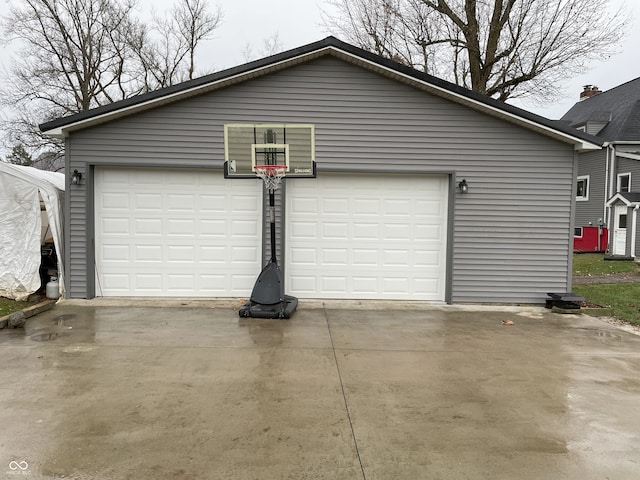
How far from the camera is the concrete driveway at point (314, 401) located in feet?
9.73

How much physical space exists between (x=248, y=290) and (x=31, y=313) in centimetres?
330

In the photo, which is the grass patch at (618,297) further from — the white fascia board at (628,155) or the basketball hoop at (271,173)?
the white fascia board at (628,155)

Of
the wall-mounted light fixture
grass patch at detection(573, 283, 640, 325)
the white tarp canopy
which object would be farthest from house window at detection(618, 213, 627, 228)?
the white tarp canopy

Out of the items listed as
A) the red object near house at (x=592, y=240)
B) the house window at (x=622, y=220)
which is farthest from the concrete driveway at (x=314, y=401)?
the red object near house at (x=592, y=240)

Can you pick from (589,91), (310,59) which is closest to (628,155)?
(589,91)

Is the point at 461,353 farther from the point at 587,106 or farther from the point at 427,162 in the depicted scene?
the point at 587,106

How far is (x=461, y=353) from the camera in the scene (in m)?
5.35

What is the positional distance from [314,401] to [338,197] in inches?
192

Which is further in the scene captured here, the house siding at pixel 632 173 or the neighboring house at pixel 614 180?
the neighboring house at pixel 614 180

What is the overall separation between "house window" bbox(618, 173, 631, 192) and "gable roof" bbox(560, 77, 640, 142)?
64.6 inches

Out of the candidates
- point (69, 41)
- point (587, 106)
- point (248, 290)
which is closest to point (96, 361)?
point (248, 290)

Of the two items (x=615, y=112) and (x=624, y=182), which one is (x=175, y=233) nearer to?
(x=624, y=182)

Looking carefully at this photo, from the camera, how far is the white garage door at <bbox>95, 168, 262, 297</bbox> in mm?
8141

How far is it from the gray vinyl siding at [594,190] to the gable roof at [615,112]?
96 cm
